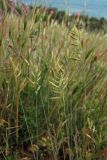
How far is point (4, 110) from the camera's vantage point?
135 inches

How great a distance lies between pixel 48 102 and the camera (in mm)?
3395

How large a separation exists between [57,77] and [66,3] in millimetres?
827

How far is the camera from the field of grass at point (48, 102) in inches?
130

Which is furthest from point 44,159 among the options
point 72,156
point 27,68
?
point 27,68

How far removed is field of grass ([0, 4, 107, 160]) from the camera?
3.30 m

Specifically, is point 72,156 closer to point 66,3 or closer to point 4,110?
point 4,110

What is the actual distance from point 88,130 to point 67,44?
2.11 ft

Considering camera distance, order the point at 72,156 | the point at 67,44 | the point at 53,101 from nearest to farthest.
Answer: the point at 72,156 → the point at 53,101 → the point at 67,44

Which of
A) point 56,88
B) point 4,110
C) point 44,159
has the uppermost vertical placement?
point 56,88

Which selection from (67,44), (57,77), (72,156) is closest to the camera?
(57,77)

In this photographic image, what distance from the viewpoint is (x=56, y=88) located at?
2936mm

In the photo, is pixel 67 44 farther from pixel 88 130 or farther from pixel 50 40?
pixel 88 130

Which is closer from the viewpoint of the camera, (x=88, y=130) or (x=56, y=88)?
(x=56, y=88)

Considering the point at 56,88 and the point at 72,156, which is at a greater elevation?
the point at 56,88
